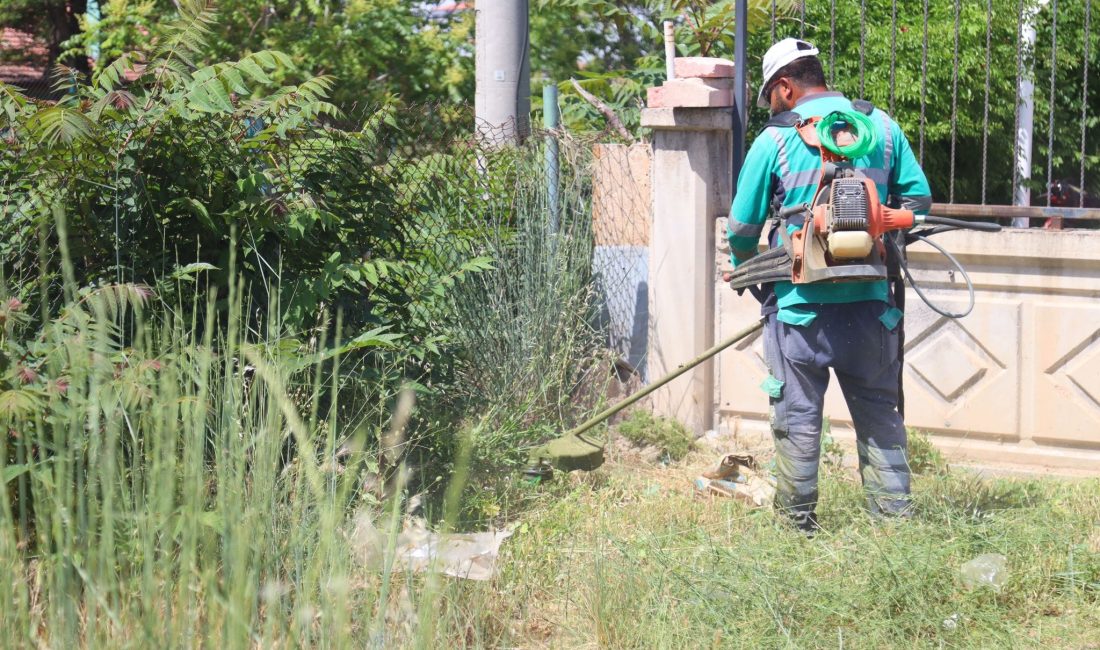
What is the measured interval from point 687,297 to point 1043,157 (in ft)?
18.9

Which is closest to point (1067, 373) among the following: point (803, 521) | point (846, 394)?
point (846, 394)

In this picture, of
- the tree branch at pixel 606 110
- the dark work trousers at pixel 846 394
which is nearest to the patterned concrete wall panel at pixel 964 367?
the dark work trousers at pixel 846 394

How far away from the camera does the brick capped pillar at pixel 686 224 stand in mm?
6195

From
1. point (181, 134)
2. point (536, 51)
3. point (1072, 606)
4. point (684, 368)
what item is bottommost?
point (1072, 606)

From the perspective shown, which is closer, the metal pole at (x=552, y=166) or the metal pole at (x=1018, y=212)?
the metal pole at (x=1018, y=212)

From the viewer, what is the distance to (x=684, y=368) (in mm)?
4883

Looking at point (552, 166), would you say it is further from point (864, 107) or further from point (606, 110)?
point (864, 107)

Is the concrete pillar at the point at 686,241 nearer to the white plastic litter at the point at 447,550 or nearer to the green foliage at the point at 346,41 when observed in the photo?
the white plastic litter at the point at 447,550

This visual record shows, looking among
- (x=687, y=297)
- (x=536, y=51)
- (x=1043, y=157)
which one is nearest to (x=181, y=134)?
(x=687, y=297)

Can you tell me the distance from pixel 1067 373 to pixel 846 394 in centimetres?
176

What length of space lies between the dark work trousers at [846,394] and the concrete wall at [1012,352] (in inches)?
60.0

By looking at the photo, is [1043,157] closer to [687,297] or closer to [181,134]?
[687,297]

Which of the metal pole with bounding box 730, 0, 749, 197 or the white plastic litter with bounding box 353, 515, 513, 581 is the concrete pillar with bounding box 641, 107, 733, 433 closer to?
the metal pole with bounding box 730, 0, 749, 197

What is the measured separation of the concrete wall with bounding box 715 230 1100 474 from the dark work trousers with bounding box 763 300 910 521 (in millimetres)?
1525
